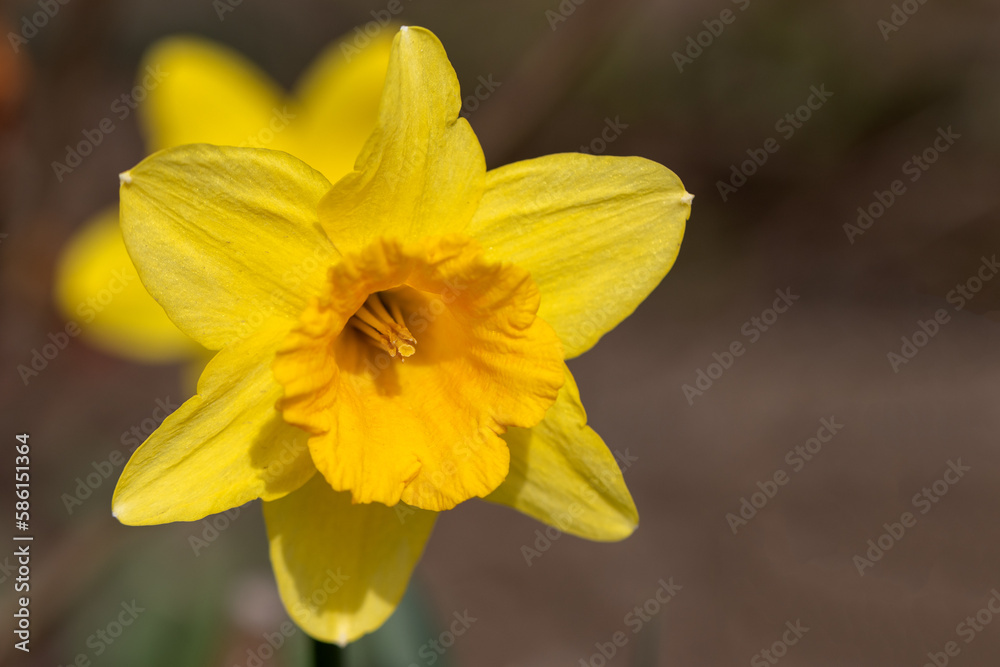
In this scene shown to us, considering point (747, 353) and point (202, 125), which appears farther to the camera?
point (747, 353)

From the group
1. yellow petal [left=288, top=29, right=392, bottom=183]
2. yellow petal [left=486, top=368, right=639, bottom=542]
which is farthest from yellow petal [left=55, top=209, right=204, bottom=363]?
yellow petal [left=486, top=368, right=639, bottom=542]

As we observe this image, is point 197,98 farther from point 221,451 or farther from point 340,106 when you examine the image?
point 221,451

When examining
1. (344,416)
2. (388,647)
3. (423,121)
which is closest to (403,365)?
(344,416)

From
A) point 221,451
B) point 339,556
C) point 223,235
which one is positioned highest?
point 223,235

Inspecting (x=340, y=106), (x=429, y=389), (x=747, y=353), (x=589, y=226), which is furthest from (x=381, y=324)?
(x=747, y=353)

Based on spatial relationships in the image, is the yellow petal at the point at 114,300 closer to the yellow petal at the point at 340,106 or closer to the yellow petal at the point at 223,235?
the yellow petal at the point at 340,106

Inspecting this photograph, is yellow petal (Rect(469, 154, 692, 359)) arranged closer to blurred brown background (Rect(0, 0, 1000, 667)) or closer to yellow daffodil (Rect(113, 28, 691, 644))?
yellow daffodil (Rect(113, 28, 691, 644))

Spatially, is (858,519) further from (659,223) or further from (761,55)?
(659,223)
